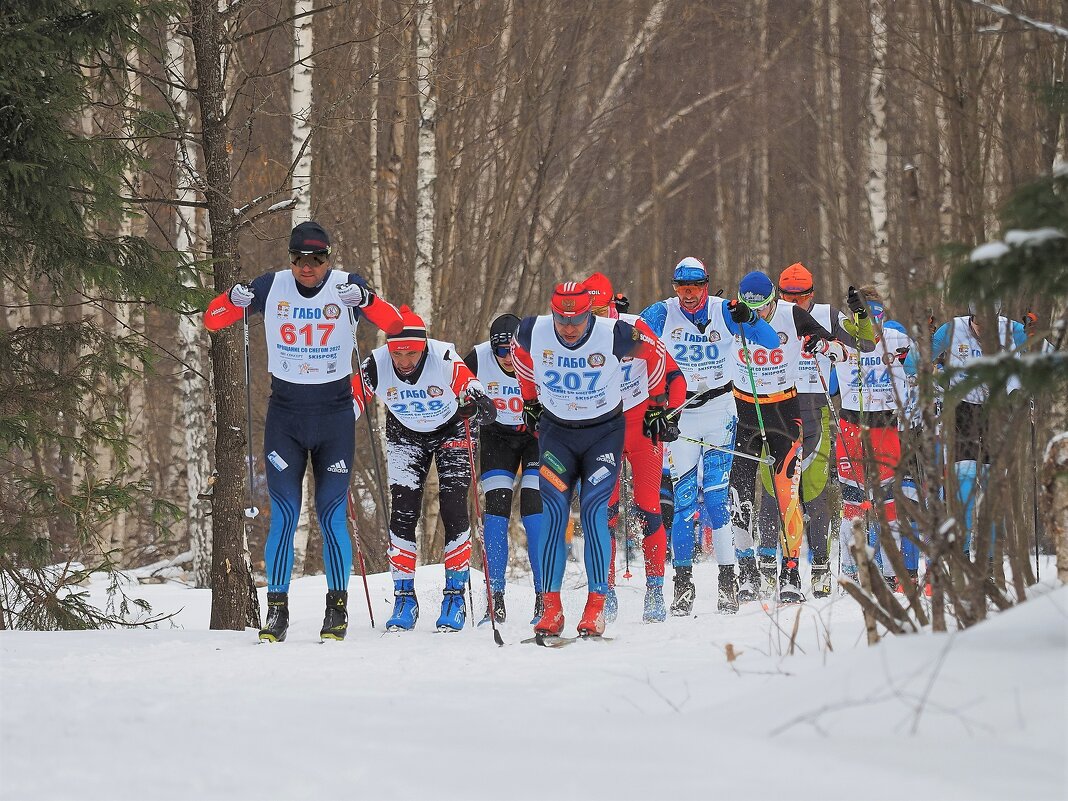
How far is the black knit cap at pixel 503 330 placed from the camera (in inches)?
325

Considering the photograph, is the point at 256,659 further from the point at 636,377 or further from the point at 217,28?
the point at 217,28

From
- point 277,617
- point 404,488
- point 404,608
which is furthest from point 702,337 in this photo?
point 277,617

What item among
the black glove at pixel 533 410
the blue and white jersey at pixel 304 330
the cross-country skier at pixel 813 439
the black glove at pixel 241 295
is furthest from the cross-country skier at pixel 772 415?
the black glove at pixel 241 295

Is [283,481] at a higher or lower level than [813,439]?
lower

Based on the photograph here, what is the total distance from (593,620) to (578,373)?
4.32 feet

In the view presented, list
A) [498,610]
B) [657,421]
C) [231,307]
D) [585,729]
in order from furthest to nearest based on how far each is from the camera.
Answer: [498,610] < [657,421] < [231,307] < [585,729]

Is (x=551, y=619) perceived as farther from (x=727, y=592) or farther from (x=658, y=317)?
(x=658, y=317)

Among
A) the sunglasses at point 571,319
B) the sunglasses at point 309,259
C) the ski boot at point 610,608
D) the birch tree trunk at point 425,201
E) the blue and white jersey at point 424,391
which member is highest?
the birch tree trunk at point 425,201

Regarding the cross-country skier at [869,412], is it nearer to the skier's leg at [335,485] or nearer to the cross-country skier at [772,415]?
the cross-country skier at [772,415]

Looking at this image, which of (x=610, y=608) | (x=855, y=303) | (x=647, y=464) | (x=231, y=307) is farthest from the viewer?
(x=610, y=608)

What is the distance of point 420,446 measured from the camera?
27.0 ft

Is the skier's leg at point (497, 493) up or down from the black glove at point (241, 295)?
down

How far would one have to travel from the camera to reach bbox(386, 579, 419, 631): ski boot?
799cm

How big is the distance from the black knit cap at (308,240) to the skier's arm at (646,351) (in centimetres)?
165
